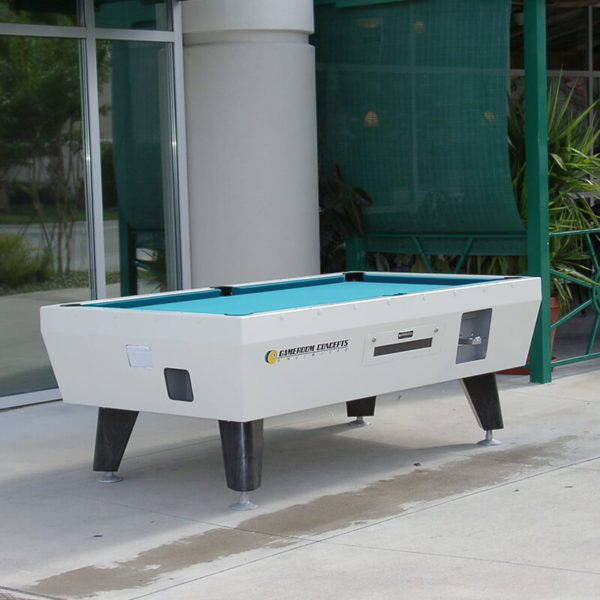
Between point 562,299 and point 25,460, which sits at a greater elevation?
point 562,299

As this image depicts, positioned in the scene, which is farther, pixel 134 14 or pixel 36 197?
pixel 134 14

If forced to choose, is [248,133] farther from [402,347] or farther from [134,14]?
[402,347]

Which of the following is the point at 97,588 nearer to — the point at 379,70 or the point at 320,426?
the point at 320,426

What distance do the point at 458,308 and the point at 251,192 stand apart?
9.12 feet

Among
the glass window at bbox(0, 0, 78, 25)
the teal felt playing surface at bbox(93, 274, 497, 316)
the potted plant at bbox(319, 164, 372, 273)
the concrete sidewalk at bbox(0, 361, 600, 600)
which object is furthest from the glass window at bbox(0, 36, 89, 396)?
the teal felt playing surface at bbox(93, 274, 497, 316)

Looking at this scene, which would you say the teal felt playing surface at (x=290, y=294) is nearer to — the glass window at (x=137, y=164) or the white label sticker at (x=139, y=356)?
the white label sticker at (x=139, y=356)

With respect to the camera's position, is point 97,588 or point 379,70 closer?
point 97,588

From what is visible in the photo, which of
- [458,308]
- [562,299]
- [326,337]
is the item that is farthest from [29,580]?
[562,299]

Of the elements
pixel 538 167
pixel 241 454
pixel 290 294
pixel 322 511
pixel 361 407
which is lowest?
pixel 322 511

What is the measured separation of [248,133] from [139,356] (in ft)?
10.8

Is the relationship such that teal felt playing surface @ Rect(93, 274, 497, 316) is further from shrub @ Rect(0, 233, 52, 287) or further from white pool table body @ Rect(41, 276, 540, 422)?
shrub @ Rect(0, 233, 52, 287)

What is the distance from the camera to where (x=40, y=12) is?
300 inches

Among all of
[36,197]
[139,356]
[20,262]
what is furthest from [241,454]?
[36,197]

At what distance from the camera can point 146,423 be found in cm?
704
